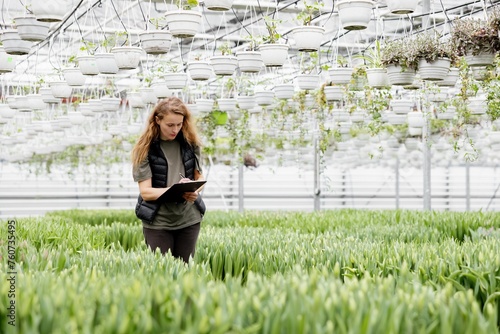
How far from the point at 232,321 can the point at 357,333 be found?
0.34 m

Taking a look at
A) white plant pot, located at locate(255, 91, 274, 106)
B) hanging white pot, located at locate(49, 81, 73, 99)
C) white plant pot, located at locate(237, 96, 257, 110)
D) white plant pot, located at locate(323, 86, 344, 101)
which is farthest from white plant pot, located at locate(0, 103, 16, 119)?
white plant pot, located at locate(323, 86, 344, 101)

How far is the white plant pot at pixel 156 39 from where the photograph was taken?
17.3 feet

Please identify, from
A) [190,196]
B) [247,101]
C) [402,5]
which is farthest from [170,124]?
[247,101]

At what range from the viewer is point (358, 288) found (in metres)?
2.36

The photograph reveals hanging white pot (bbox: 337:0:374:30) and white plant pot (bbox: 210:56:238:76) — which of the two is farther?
white plant pot (bbox: 210:56:238:76)

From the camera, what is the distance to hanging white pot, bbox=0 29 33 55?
549 cm

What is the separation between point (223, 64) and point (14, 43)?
65.5 inches

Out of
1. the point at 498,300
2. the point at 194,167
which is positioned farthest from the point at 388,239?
the point at 498,300

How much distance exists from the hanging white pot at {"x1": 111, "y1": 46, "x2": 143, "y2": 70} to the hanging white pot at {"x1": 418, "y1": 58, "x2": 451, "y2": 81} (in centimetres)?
214

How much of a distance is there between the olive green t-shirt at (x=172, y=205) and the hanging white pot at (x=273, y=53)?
125 centimetres

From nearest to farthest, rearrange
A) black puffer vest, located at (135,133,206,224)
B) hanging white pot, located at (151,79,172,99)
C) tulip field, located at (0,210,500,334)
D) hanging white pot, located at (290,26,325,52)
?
tulip field, located at (0,210,500,334) < black puffer vest, located at (135,133,206,224) < hanging white pot, located at (290,26,325,52) < hanging white pot, located at (151,79,172,99)

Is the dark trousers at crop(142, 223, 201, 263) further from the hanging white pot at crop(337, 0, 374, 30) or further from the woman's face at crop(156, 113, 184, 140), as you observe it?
the hanging white pot at crop(337, 0, 374, 30)

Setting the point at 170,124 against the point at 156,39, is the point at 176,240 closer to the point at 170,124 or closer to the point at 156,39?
the point at 170,124

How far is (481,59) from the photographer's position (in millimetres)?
5082
